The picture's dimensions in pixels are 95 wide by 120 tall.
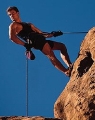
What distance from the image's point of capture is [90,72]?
8047 mm

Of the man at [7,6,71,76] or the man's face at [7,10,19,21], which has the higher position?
the man's face at [7,10,19,21]

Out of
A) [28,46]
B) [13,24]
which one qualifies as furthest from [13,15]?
[28,46]

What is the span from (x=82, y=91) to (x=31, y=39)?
158 inches

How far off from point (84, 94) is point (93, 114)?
647mm

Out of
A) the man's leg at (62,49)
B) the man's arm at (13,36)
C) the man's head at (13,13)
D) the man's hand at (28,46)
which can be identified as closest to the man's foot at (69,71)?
the man's leg at (62,49)

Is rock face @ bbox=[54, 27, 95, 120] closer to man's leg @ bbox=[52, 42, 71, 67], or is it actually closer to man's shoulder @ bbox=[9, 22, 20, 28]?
man's leg @ bbox=[52, 42, 71, 67]

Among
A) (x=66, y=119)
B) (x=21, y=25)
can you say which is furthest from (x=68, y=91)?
(x=21, y=25)

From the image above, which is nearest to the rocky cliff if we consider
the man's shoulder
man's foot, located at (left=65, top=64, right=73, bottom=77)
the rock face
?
the rock face

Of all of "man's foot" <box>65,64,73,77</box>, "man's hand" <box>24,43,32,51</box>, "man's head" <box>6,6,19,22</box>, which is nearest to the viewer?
"man's foot" <box>65,64,73,77</box>

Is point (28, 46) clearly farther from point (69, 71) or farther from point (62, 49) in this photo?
point (69, 71)

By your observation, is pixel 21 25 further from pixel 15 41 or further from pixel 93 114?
pixel 93 114

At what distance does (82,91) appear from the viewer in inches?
300

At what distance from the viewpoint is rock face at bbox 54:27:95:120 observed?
7.11 m

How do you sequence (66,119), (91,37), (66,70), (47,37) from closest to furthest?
(66,119)
(91,37)
(66,70)
(47,37)
